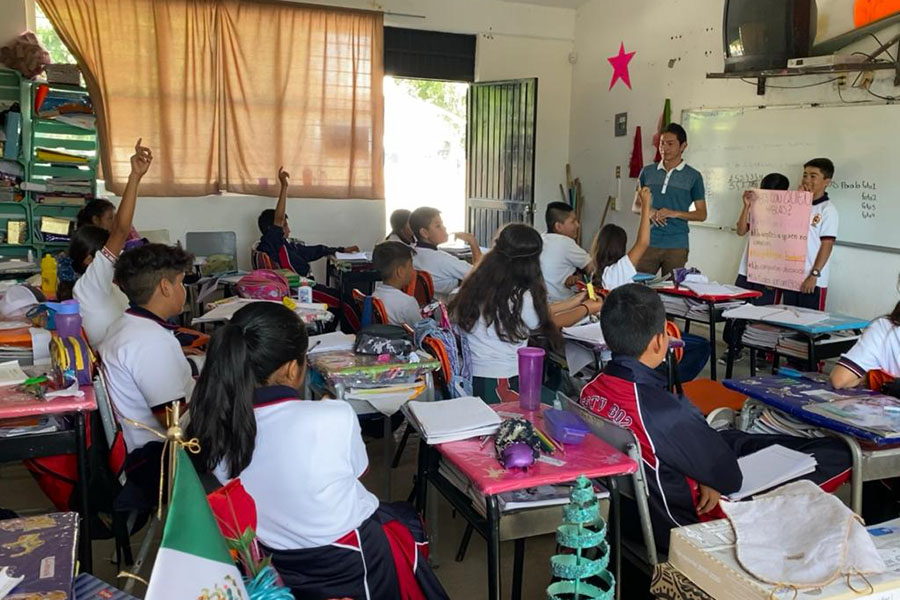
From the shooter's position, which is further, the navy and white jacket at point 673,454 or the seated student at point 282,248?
the seated student at point 282,248

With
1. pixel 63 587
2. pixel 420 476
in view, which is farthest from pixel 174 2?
pixel 63 587

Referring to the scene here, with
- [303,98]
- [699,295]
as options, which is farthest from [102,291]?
[303,98]

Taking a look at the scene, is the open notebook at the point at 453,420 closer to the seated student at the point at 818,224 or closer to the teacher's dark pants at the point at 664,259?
the seated student at the point at 818,224

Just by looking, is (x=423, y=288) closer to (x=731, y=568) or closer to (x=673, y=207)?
(x=673, y=207)

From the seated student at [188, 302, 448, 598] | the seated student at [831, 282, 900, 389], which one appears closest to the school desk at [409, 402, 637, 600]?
the seated student at [188, 302, 448, 598]

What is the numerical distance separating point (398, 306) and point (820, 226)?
2896mm

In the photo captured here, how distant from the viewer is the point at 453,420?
1.95 m

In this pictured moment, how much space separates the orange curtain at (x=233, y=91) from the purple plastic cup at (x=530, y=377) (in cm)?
518

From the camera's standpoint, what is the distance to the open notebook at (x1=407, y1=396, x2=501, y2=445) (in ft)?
6.14

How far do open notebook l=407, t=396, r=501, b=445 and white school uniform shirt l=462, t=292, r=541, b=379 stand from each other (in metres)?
0.77

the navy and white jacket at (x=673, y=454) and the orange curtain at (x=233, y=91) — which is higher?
the orange curtain at (x=233, y=91)

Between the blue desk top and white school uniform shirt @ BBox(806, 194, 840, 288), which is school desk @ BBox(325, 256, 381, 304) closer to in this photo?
white school uniform shirt @ BBox(806, 194, 840, 288)

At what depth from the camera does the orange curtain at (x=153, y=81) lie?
6.13 meters

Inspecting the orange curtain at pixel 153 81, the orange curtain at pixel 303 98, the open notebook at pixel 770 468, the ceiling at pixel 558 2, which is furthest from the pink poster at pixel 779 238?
the orange curtain at pixel 153 81
